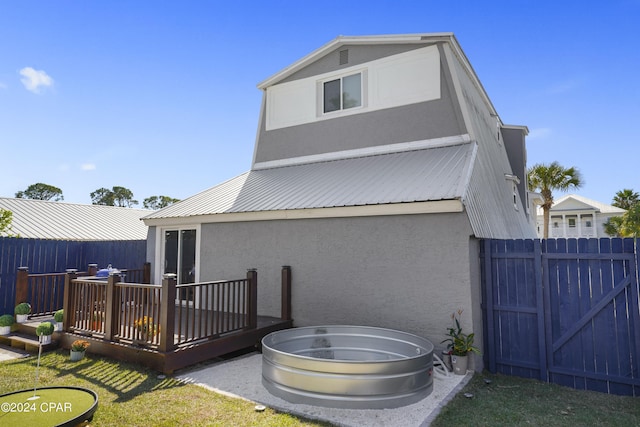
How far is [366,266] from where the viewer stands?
693 cm

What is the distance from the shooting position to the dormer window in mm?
9719

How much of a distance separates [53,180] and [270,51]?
61796 millimetres

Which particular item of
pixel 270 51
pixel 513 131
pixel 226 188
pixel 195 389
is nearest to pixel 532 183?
pixel 513 131

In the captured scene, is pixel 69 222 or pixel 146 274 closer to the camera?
pixel 146 274

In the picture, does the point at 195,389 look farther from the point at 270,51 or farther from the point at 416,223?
the point at 270,51

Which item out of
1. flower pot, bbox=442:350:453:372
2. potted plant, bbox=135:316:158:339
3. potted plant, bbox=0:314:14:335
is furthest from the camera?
potted plant, bbox=0:314:14:335

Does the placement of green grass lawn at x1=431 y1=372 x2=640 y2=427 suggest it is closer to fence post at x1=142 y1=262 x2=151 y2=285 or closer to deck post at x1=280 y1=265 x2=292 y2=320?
deck post at x1=280 y1=265 x2=292 y2=320

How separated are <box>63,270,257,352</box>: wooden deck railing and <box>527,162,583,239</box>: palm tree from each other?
24967mm

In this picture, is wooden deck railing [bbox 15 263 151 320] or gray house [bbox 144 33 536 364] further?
wooden deck railing [bbox 15 263 151 320]

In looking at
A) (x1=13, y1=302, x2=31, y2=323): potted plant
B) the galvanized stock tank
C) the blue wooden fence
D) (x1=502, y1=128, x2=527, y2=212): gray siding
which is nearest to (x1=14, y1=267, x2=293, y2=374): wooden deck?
the galvanized stock tank

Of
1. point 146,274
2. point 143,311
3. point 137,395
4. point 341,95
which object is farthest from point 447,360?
point 146,274

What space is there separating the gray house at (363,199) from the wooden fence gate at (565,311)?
0.44 metres

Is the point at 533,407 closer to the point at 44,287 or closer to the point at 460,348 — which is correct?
the point at 460,348

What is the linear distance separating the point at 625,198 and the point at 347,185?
121ft
